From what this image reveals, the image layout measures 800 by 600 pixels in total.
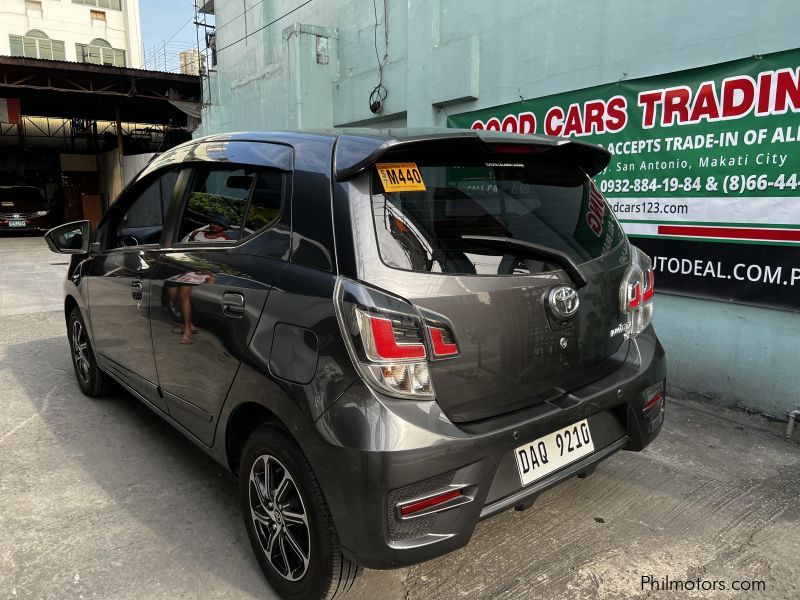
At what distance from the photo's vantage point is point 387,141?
2.01 metres

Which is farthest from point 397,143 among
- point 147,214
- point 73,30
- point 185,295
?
point 73,30

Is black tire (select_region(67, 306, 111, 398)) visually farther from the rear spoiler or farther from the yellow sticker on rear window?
the yellow sticker on rear window

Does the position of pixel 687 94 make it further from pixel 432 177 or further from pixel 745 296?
pixel 432 177

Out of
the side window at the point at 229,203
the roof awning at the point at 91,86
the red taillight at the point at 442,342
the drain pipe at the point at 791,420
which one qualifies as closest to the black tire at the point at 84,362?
the side window at the point at 229,203

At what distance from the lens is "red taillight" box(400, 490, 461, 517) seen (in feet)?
6.00

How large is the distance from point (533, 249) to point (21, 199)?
79.1 feet

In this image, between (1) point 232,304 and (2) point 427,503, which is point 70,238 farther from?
(2) point 427,503

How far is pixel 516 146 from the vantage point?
7.41 feet

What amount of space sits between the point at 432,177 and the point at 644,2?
11.0 feet

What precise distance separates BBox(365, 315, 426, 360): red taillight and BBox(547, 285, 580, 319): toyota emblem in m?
0.61

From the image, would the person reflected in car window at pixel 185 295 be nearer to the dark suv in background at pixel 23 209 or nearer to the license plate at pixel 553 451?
the license plate at pixel 553 451

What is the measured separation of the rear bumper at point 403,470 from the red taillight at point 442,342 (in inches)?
6.8

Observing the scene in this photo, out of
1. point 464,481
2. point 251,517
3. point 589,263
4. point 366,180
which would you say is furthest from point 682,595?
A: point 366,180

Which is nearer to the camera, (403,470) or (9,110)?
(403,470)
